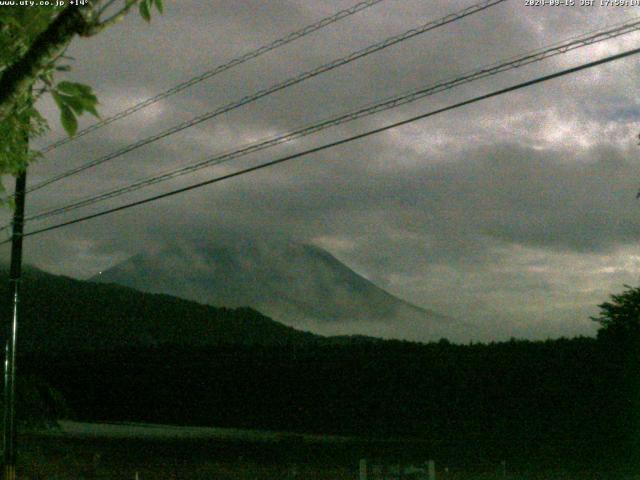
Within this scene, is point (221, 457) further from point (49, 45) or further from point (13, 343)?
point (49, 45)

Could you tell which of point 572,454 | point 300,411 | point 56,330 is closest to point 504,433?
point 572,454

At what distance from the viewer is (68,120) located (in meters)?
3.95

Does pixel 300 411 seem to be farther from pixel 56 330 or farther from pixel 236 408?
pixel 56 330

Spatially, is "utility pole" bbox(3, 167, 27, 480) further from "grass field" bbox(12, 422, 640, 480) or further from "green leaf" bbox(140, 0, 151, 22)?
"green leaf" bbox(140, 0, 151, 22)

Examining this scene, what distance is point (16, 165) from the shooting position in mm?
6898

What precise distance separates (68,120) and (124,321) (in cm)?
8260

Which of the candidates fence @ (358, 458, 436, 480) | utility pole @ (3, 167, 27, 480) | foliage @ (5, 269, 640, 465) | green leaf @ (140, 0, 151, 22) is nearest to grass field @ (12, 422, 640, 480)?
fence @ (358, 458, 436, 480)

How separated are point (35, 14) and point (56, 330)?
81.4 m

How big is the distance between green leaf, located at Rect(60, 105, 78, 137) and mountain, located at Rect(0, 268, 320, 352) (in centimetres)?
7367

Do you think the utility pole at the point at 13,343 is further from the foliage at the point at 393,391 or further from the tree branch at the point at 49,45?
the foliage at the point at 393,391

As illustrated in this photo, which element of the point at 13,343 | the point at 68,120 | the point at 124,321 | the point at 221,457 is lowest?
the point at 221,457

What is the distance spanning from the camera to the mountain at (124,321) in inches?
3145

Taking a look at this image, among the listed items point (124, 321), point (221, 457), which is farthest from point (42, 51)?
point (124, 321)

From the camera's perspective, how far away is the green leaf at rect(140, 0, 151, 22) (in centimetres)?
446
